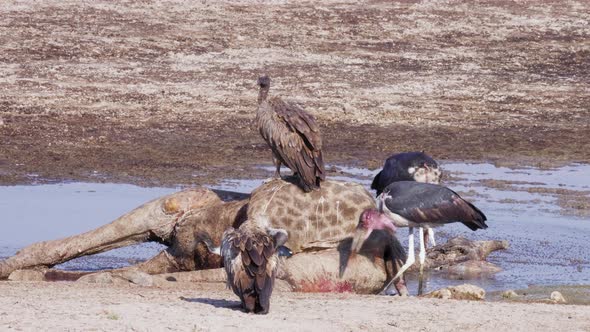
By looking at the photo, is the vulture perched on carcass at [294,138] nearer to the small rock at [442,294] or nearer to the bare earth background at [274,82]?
the small rock at [442,294]

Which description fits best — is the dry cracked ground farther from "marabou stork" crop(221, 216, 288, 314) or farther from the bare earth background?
"marabou stork" crop(221, 216, 288, 314)

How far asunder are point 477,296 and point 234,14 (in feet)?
47.1

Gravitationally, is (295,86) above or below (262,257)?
below

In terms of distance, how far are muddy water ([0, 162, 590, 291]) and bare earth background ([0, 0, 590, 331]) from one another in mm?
587

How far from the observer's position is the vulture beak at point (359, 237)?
10.8 meters

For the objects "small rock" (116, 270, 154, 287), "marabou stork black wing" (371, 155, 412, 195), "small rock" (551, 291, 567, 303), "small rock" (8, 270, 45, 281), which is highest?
"marabou stork black wing" (371, 155, 412, 195)

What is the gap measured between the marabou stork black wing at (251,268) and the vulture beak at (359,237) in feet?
4.93

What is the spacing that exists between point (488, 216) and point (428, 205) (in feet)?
14.0

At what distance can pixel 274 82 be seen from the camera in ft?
70.2

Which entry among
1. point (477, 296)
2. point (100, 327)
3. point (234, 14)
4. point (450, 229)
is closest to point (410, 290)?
point (477, 296)

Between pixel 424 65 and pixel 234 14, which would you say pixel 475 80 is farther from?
pixel 234 14

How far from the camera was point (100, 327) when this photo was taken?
8227 mm

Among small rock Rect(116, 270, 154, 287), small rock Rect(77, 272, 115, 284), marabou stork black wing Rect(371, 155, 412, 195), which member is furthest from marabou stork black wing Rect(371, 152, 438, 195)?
small rock Rect(77, 272, 115, 284)

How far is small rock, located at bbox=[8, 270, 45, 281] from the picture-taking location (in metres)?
11.6
